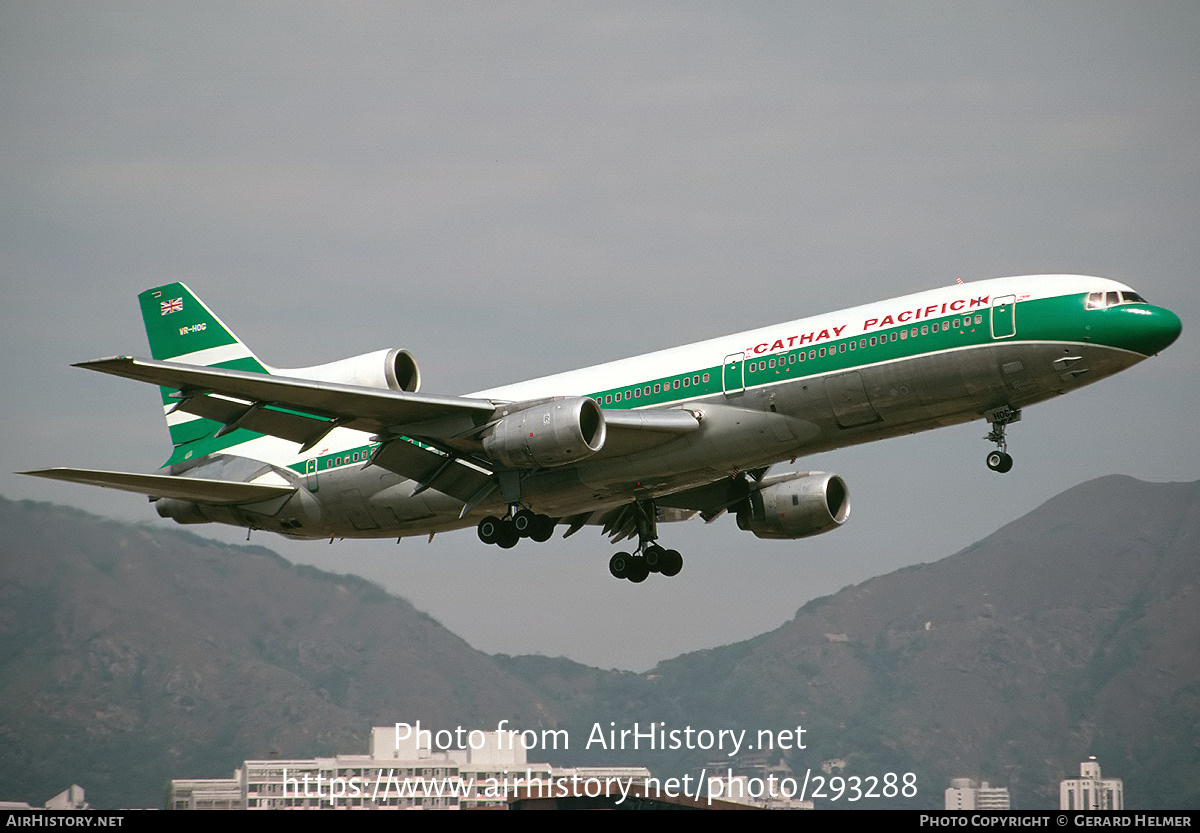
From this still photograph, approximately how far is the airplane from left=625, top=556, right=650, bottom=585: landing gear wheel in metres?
1.54

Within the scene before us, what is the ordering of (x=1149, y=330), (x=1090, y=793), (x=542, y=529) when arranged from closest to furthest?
(x=1149, y=330)
(x=542, y=529)
(x=1090, y=793)

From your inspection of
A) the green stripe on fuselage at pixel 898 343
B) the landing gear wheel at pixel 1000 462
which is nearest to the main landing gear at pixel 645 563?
the green stripe on fuselage at pixel 898 343

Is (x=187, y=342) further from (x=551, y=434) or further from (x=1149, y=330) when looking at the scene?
(x=1149, y=330)

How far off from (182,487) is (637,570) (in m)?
11.9

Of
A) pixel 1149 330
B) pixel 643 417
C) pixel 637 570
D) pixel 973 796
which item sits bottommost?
pixel 973 796

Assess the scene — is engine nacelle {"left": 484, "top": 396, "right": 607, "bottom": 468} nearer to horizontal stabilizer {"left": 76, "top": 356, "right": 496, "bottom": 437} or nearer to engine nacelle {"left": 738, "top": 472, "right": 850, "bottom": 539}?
horizontal stabilizer {"left": 76, "top": 356, "right": 496, "bottom": 437}

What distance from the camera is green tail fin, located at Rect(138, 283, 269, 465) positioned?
40.0m

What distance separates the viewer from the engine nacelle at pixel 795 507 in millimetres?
38531

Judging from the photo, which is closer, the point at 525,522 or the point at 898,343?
the point at 898,343

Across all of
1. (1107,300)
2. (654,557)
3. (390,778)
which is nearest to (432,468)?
(654,557)

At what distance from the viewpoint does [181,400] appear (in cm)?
3144

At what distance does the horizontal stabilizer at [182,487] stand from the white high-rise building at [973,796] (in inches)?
1957

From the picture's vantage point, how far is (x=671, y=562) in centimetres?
3969

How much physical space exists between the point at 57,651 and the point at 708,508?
42.2m
